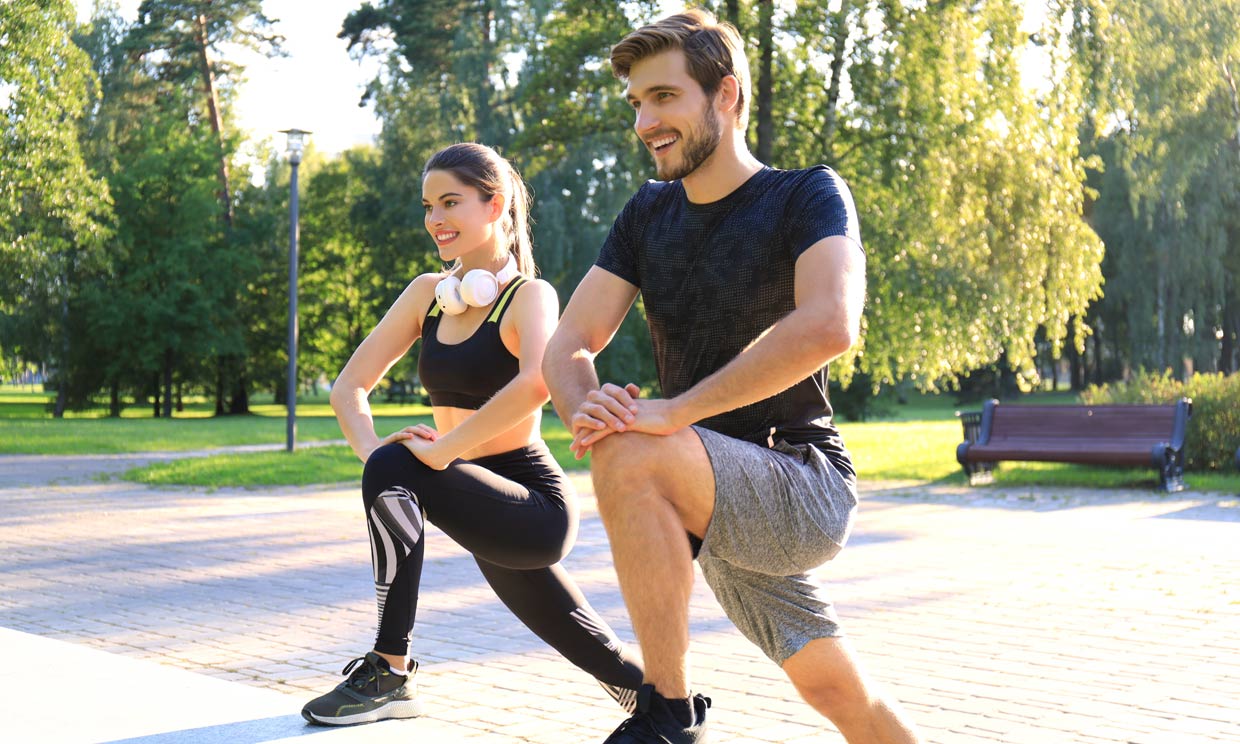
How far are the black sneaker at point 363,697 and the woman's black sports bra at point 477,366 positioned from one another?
87 cm

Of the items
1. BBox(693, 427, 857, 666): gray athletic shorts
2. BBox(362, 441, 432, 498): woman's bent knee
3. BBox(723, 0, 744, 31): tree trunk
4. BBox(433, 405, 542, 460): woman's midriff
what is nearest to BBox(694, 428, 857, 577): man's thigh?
BBox(693, 427, 857, 666): gray athletic shorts

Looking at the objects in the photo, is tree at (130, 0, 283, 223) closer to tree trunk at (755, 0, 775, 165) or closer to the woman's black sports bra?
tree trunk at (755, 0, 775, 165)

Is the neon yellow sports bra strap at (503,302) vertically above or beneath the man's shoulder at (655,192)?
beneath

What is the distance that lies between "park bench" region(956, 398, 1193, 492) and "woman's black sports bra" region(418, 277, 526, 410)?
12273 millimetres

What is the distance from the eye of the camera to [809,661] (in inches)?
118

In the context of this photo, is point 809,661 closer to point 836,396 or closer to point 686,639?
point 686,639

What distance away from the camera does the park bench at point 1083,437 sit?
49.6 feet

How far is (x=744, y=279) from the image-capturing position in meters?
3.09

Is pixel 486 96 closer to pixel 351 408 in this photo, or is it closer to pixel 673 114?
pixel 351 408

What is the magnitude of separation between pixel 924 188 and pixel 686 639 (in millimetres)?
18517

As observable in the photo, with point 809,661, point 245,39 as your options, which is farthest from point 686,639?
point 245,39

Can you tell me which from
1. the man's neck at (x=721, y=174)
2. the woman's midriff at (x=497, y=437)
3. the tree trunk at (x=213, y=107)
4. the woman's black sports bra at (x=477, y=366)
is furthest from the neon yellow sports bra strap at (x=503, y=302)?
the tree trunk at (x=213, y=107)

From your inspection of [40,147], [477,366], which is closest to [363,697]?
[477,366]

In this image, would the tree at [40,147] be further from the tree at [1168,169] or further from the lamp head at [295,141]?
the tree at [1168,169]
